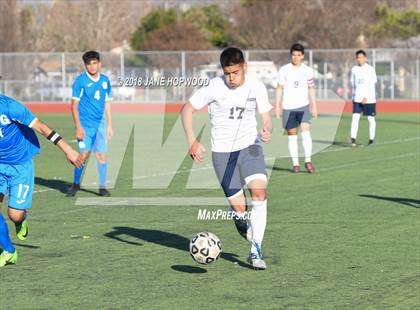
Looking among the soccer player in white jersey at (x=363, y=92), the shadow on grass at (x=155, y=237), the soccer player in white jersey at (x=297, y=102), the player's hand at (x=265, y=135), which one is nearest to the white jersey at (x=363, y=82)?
the soccer player in white jersey at (x=363, y=92)

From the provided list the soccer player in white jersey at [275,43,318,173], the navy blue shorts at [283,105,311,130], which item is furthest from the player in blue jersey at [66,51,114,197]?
the navy blue shorts at [283,105,311,130]

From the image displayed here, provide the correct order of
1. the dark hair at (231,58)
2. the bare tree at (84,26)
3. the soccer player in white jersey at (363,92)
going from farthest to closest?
1. the bare tree at (84,26)
2. the soccer player in white jersey at (363,92)
3. the dark hair at (231,58)

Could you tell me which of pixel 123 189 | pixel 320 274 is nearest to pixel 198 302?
pixel 320 274

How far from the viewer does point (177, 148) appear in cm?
2394

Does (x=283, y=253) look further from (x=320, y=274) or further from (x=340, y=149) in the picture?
(x=340, y=149)

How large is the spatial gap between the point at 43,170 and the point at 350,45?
4486 cm

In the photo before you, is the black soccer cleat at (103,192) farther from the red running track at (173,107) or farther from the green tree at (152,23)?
the green tree at (152,23)

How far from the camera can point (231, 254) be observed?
10.3 m

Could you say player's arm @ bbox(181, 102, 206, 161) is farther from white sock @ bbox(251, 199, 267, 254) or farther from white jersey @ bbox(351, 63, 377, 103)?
white jersey @ bbox(351, 63, 377, 103)

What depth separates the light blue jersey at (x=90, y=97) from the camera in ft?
49.7

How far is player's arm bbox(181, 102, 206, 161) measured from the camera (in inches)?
368

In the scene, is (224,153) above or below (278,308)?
above

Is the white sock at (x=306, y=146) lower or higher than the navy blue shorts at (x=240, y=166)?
lower

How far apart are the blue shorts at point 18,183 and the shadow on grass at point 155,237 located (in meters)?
1.54
